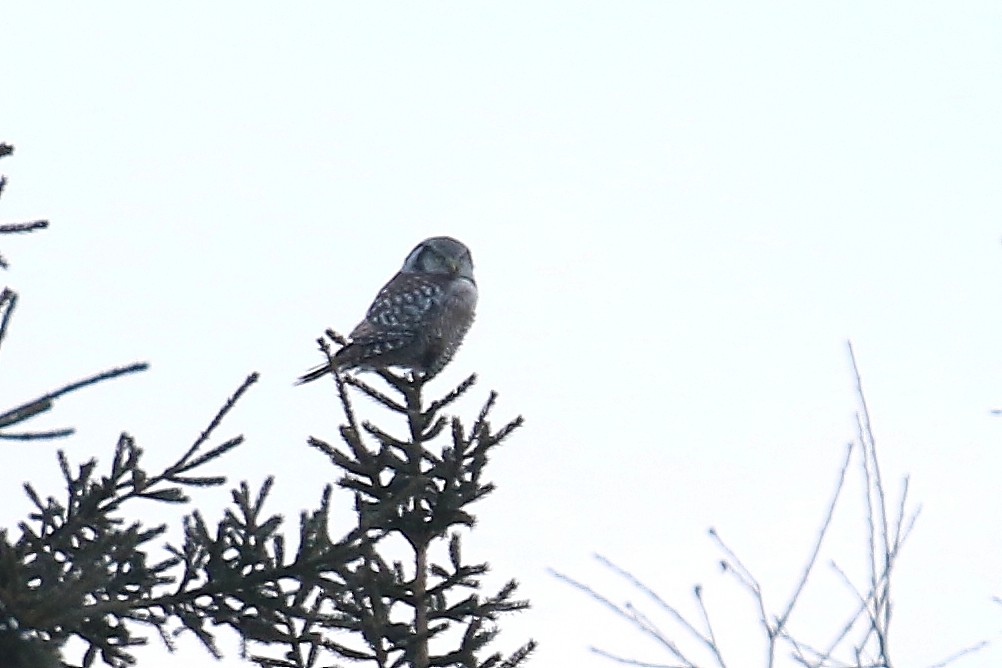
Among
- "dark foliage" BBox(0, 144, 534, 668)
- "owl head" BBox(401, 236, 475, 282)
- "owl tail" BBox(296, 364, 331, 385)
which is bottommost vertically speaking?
"dark foliage" BBox(0, 144, 534, 668)

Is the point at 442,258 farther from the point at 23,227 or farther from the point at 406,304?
the point at 23,227

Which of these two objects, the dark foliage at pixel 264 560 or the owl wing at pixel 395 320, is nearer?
the dark foliage at pixel 264 560

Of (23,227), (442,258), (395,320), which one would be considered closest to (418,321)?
(395,320)

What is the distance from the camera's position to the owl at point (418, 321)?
37.9 feet

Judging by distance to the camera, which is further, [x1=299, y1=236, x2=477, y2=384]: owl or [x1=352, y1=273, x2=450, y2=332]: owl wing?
[x1=352, y1=273, x2=450, y2=332]: owl wing

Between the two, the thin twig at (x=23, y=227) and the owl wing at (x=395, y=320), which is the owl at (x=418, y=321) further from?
the thin twig at (x=23, y=227)

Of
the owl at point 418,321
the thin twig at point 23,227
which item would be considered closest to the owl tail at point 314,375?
the owl at point 418,321

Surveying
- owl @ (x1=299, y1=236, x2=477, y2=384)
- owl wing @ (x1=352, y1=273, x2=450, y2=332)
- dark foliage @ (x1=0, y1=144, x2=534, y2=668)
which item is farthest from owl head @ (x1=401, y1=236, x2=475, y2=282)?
dark foliage @ (x1=0, y1=144, x2=534, y2=668)

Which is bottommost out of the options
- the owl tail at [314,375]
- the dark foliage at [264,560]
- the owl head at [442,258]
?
the dark foliage at [264,560]

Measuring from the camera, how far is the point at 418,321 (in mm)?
11906

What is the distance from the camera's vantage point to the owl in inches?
455

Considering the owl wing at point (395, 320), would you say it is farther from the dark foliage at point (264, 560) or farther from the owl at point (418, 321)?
the dark foliage at point (264, 560)

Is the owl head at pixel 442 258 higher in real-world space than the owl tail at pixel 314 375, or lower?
higher

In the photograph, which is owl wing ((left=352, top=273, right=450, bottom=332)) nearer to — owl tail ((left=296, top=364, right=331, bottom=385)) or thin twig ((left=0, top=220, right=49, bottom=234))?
owl tail ((left=296, top=364, right=331, bottom=385))
